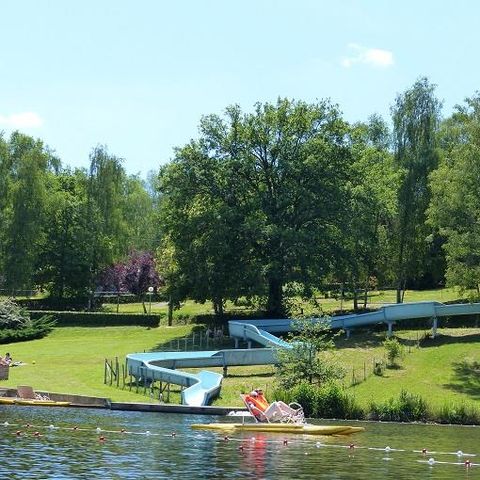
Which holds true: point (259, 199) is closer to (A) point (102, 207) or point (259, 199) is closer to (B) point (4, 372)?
(B) point (4, 372)

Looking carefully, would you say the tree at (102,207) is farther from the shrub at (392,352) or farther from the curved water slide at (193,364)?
the shrub at (392,352)

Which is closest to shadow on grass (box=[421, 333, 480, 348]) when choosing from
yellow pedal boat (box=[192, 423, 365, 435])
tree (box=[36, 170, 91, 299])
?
yellow pedal boat (box=[192, 423, 365, 435])

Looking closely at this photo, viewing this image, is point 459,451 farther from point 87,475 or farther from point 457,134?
point 457,134

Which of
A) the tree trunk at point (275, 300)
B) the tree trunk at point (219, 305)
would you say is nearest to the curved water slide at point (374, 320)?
the tree trunk at point (275, 300)

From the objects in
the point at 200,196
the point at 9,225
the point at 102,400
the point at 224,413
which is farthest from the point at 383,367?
the point at 9,225

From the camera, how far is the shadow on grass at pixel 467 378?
50250 mm

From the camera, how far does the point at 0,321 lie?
7862 cm

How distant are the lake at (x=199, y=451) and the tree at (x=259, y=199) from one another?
31.0 metres

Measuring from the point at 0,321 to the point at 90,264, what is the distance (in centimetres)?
2654

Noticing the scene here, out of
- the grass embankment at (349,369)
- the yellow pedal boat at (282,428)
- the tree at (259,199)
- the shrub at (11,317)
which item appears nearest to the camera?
the yellow pedal boat at (282,428)

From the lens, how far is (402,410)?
44.8 m

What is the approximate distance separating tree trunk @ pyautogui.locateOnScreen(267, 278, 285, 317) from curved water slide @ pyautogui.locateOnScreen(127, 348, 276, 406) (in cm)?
1759

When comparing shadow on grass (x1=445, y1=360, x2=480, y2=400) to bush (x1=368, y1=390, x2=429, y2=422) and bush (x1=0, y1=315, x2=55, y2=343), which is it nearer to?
bush (x1=368, y1=390, x2=429, y2=422)

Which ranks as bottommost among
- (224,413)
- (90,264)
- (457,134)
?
(224,413)
